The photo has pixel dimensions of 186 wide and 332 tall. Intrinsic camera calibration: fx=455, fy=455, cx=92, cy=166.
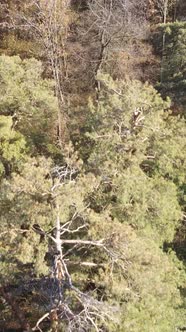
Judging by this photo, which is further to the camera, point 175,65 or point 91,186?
point 175,65

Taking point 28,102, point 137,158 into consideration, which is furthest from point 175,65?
point 137,158

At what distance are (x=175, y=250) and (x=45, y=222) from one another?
771cm

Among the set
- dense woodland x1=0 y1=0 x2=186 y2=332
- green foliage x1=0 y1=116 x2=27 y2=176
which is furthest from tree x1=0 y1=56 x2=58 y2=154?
green foliage x1=0 y1=116 x2=27 y2=176

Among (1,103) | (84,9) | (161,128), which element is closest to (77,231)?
(161,128)

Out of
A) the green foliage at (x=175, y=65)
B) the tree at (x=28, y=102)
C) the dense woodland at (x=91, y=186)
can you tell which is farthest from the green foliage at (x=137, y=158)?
the green foliage at (x=175, y=65)

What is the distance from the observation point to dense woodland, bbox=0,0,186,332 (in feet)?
39.5

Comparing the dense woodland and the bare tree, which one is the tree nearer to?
the dense woodland

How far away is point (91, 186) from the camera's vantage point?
12758 millimetres

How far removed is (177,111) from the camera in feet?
74.0

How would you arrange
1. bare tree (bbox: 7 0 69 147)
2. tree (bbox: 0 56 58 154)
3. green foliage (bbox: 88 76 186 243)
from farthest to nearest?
bare tree (bbox: 7 0 69 147) → tree (bbox: 0 56 58 154) → green foliage (bbox: 88 76 186 243)

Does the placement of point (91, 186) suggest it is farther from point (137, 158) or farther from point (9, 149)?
point (9, 149)

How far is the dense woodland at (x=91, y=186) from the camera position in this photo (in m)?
12.0

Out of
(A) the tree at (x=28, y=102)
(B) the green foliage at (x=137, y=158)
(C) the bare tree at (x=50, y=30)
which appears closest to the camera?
(B) the green foliage at (x=137, y=158)

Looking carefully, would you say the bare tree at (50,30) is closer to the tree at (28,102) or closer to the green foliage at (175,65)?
the tree at (28,102)
